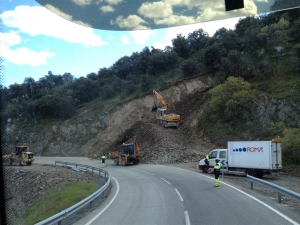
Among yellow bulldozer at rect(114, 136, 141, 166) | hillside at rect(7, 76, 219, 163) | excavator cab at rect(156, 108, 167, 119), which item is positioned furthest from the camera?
excavator cab at rect(156, 108, 167, 119)

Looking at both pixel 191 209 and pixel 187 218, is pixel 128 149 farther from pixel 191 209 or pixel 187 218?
pixel 187 218

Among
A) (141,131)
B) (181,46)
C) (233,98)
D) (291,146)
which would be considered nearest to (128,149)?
(141,131)

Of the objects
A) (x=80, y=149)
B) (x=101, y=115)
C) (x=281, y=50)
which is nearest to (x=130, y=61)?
(x=101, y=115)

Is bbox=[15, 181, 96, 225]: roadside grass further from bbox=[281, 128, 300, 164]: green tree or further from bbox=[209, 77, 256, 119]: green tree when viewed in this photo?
bbox=[209, 77, 256, 119]: green tree

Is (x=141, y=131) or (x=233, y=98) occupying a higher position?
(x=233, y=98)

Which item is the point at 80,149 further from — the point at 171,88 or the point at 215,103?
the point at 215,103

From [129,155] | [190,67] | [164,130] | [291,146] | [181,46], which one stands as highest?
[181,46]

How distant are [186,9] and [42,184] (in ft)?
74.7

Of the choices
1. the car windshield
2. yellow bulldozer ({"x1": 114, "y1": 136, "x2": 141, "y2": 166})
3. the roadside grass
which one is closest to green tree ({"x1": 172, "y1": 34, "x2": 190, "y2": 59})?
the car windshield

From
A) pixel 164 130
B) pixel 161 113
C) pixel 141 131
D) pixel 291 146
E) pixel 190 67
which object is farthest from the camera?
pixel 190 67

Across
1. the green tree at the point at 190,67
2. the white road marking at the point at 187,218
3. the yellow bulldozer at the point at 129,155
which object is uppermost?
the green tree at the point at 190,67

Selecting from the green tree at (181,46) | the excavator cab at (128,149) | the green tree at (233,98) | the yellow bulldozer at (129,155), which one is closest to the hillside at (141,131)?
the yellow bulldozer at (129,155)

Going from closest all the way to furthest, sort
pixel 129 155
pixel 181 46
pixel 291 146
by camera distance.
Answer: pixel 291 146 → pixel 129 155 → pixel 181 46

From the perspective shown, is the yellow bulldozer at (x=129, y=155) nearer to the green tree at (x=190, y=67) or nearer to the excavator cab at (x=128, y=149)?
the excavator cab at (x=128, y=149)
